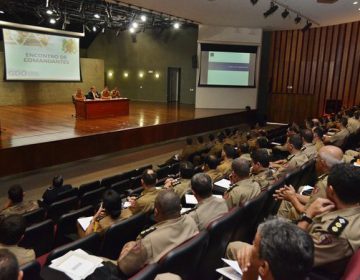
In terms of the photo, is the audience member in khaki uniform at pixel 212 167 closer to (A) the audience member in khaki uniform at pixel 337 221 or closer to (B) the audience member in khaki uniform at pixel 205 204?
(B) the audience member in khaki uniform at pixel 205 204

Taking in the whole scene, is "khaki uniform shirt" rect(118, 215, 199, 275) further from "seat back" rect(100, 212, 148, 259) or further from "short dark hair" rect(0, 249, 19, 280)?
"short dark hair" rect(0, 249, 19, 280)

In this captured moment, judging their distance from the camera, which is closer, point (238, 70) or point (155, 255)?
point (155, 255)

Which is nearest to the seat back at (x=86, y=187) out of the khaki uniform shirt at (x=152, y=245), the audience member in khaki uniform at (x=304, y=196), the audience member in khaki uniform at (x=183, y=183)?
the audience member in khaki uniform at (x=183, y=183)

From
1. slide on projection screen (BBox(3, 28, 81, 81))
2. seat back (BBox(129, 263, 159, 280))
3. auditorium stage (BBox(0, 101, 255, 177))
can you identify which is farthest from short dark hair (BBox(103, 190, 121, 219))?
slide on projection screen (BBox(3, 28, 81, 81))

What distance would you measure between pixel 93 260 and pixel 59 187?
8.30 feet

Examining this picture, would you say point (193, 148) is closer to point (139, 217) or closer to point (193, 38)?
point (139, 217)

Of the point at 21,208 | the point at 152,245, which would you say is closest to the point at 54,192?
the point at 21,208

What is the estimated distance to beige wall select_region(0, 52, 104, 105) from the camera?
41.0 ft

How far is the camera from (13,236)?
210cm

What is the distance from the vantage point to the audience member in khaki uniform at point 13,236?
2078mm

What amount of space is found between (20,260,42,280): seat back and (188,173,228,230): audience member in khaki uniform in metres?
1.11

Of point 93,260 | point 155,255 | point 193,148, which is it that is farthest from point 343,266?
point 193,148

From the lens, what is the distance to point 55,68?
38.5ft

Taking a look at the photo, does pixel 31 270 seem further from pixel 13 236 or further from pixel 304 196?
pixel 304 196
